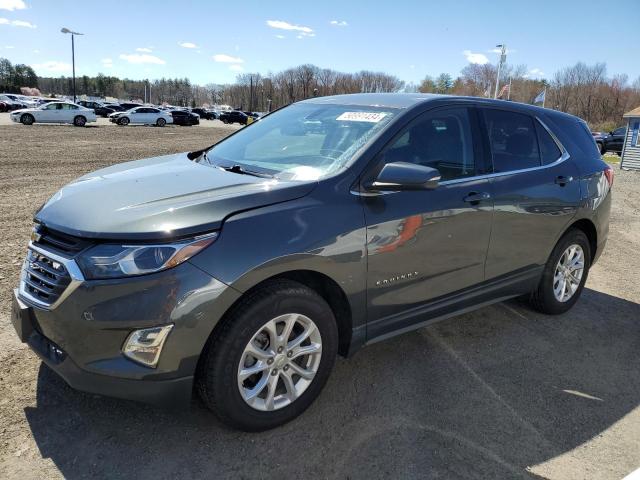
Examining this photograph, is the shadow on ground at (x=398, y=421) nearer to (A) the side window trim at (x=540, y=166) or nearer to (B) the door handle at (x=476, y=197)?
(B) the door handle at (x=476, y=197)

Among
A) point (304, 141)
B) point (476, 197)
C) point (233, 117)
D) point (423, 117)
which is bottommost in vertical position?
point (233, 117)

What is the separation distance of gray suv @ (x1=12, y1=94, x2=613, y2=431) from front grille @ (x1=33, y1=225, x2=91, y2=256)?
0.04ft

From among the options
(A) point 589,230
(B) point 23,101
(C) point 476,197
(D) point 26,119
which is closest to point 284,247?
(C) point 476,197

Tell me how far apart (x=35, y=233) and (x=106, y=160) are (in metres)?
12.3

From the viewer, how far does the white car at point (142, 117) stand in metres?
38.7

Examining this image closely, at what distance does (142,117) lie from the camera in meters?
40.4

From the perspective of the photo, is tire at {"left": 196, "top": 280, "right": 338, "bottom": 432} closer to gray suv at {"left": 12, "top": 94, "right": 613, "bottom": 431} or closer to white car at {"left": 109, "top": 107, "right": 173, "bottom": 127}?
gray suv at {"left": 12, "top": 94, "right": 613, "bottom": 431}

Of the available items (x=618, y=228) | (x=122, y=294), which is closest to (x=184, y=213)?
(x=122, y=294)

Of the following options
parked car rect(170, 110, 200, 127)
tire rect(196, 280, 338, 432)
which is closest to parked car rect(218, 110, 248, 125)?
parked car rect(170, 110, 200, 127)

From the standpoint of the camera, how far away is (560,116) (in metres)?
4.64

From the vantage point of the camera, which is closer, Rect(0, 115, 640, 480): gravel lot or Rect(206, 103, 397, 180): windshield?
Rect(0, 115, 640, 480): gravel lot

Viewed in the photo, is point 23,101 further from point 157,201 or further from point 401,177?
point 401,177

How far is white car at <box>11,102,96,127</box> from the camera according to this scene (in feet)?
102

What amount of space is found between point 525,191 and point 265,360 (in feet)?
7.88
